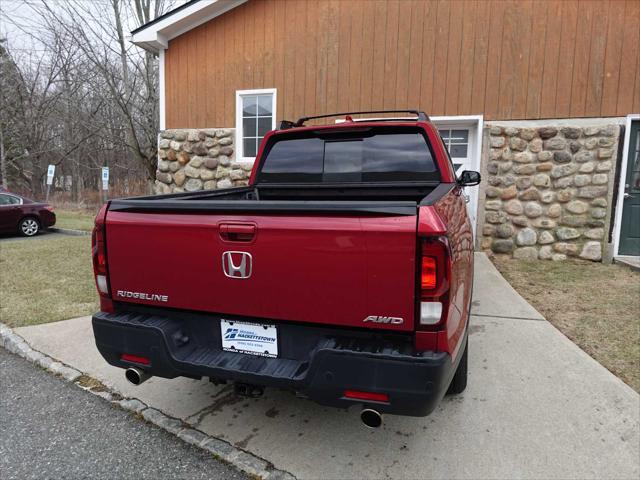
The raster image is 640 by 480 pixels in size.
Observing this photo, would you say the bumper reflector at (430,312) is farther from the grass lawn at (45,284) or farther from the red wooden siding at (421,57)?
the red wooden siding at (421,57)

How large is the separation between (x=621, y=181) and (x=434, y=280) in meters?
7.33

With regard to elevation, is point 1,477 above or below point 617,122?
below

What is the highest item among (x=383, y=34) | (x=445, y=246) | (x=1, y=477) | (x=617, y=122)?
(x=383, y=34)

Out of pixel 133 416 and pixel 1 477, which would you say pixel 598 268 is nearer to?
pixel 133 416

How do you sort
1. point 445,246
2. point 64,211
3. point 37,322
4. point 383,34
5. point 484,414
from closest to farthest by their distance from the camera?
point 445,246 → point 484,414 → point 37,322 → point 383,34 → point 64,211

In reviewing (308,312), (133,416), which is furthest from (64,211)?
(308,312)

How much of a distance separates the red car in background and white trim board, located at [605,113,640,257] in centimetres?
1363

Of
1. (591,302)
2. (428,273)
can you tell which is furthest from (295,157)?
(591,302)

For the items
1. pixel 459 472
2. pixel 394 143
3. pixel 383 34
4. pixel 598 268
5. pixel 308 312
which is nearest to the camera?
pixel 308 312

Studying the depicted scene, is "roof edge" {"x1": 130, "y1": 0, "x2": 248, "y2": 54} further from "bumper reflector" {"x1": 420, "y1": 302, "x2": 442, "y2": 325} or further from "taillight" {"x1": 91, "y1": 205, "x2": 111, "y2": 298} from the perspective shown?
"bumper reflector" {"x1": 420, "y1": 302, "x2": 442, "y2": 325}

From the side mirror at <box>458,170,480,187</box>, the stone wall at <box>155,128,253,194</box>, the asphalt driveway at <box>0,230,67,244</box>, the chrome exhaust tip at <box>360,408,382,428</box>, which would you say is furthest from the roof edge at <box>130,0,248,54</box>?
the chrome exhaust tip at <box>360,408,382,428</box>

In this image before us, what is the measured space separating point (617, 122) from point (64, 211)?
65.0 ft

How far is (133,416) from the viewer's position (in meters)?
3.04

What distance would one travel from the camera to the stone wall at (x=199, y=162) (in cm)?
930
